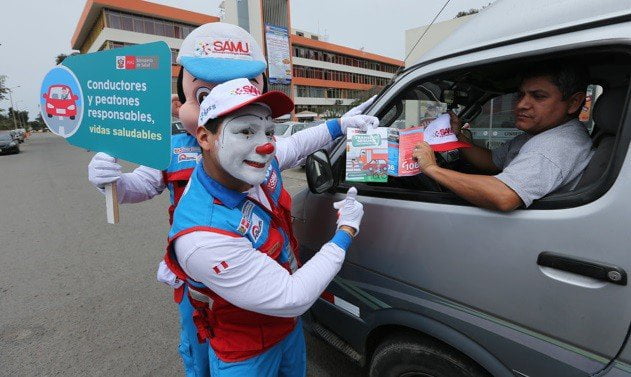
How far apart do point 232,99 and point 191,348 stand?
1360mm

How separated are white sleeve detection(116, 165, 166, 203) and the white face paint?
0.90 metres

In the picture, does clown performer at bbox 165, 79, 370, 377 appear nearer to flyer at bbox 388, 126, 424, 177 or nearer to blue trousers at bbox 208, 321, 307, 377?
blue trousers at bbox 208, 321, 307, 377

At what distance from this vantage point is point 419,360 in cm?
144

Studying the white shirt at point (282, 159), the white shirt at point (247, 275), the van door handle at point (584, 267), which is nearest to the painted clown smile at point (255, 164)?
the white shirt at point (247, 275)

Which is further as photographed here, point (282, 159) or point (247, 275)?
point (282, 159)

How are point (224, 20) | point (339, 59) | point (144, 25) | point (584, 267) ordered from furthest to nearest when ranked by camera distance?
point (339, 59) → point (224, 20) → point (144, 25) → point (584, 267)

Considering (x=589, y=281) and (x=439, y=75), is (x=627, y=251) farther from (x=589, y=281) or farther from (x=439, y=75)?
(x=439, y=75)

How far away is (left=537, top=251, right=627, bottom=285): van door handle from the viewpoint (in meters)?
0.96

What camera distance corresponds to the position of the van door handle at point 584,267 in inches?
37.9

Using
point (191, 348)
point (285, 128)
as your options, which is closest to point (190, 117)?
point (191, 348)

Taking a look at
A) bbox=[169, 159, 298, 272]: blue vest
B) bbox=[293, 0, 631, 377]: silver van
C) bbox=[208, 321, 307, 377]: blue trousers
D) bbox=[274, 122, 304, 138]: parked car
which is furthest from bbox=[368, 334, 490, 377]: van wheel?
bbox=[274, 122, 304, 138]: parked car

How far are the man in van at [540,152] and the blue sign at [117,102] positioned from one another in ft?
3.56

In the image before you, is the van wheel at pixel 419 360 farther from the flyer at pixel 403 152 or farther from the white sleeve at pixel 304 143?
the white sleeve at pixel 304 143

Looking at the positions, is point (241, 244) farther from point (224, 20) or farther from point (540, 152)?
point (224, 20)
